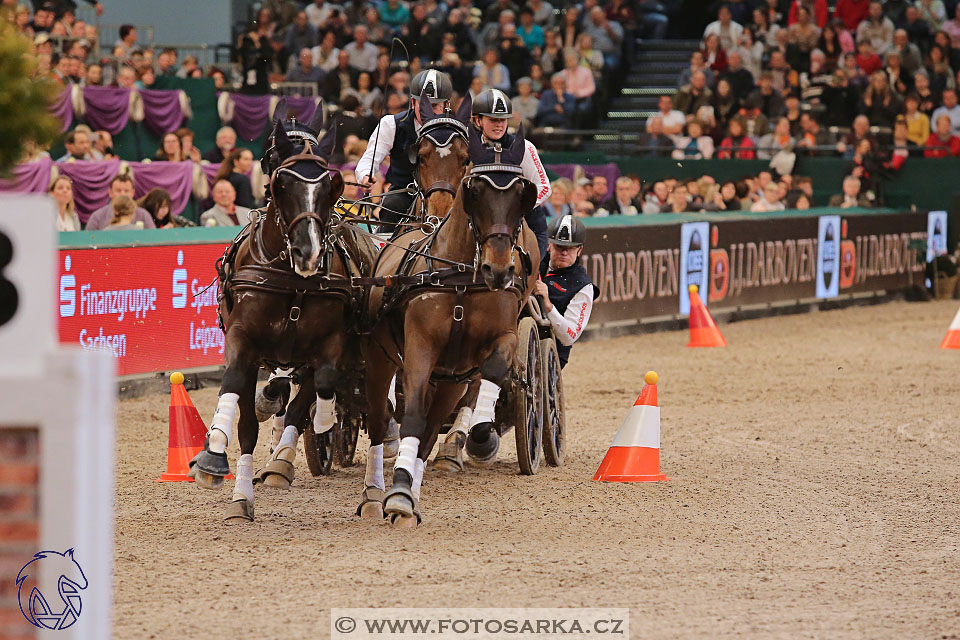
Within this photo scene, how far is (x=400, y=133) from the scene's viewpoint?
891cm

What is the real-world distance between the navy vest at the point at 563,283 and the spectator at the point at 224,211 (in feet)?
16.8

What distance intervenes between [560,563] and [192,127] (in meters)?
15.5

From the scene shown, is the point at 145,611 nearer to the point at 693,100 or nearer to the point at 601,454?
the point at 601,454

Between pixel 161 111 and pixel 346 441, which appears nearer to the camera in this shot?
pixel 346 441

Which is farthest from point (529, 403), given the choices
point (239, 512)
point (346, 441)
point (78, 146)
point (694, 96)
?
point (694, 96)

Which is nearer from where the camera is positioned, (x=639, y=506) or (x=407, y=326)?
(x=407, y=326)

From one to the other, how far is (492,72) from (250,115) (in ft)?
20.4

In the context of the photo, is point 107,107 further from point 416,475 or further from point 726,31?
point 726,31

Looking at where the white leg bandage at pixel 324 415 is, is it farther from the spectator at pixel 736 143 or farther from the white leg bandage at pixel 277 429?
the spectator at pixel 736 143

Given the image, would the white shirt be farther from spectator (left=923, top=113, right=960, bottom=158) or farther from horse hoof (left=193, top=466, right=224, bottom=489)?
spectator (left=923, top=113, right=960, bottom=158)

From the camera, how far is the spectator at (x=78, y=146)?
1622 cm

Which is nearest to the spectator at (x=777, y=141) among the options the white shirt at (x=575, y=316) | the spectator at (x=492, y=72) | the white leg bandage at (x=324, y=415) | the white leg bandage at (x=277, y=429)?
the spectator at (x=492, y=72)

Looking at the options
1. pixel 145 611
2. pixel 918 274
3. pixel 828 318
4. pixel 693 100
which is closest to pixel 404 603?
pixel 145 611

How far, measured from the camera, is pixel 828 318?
19.9 m
